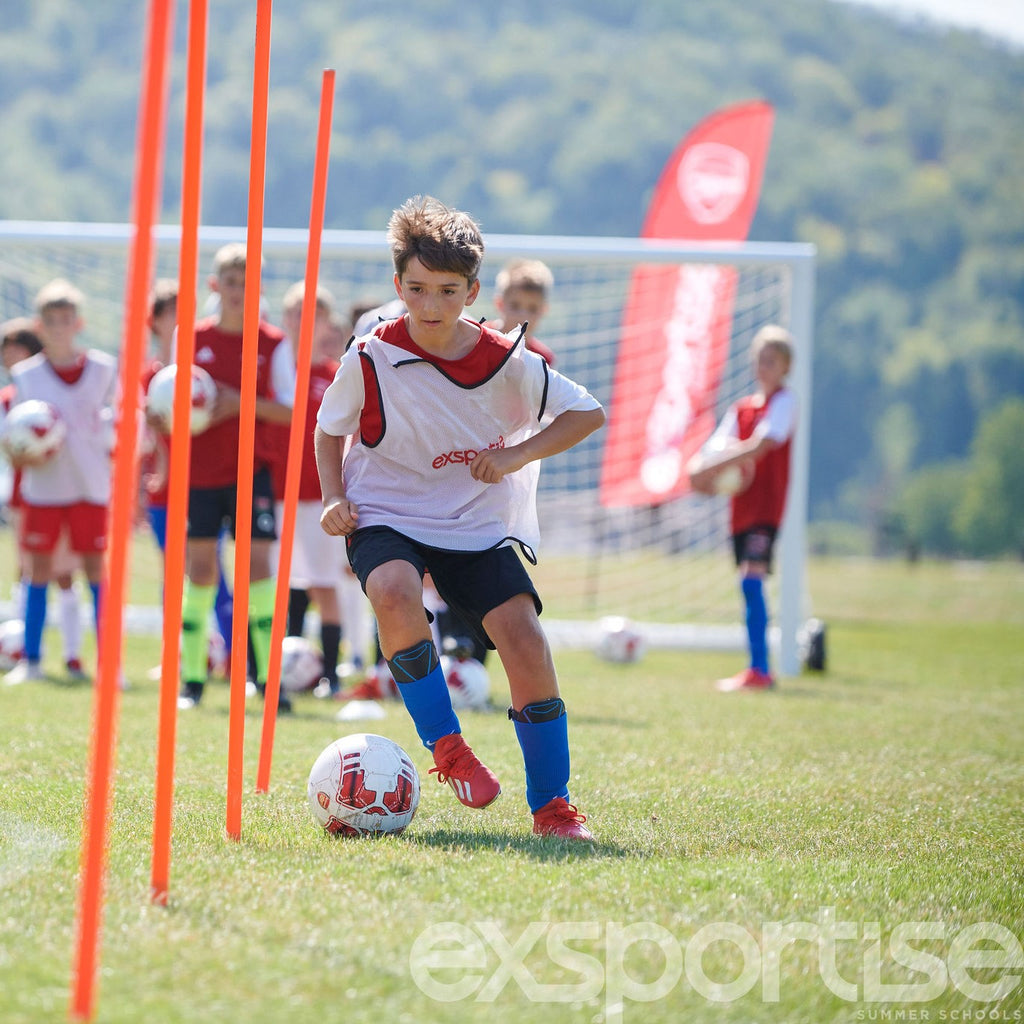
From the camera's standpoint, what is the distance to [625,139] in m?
138

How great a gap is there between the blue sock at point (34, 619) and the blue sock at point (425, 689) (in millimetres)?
4589

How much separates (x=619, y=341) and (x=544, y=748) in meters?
8.88

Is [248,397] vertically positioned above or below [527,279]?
below

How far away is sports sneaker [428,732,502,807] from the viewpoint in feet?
12.0

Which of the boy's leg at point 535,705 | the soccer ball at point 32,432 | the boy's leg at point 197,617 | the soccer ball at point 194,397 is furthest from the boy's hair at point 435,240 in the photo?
the soccer ball at point 32,432

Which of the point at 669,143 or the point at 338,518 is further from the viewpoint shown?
the point at 669,143

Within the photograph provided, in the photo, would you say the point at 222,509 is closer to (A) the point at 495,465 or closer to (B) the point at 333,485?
(B) the point at 333,485

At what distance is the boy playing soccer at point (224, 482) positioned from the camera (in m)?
6.45

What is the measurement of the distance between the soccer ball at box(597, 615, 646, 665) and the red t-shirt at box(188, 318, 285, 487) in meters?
3.70

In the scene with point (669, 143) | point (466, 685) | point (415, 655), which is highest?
point (669, 143)

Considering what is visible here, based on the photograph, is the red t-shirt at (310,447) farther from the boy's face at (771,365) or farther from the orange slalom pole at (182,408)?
the orange slalom pole at (182,408)

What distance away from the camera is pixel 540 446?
3803mm

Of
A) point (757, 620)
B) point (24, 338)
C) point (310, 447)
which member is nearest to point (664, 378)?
point (757, 620)

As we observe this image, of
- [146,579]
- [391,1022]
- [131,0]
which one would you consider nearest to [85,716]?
[391,1022]
